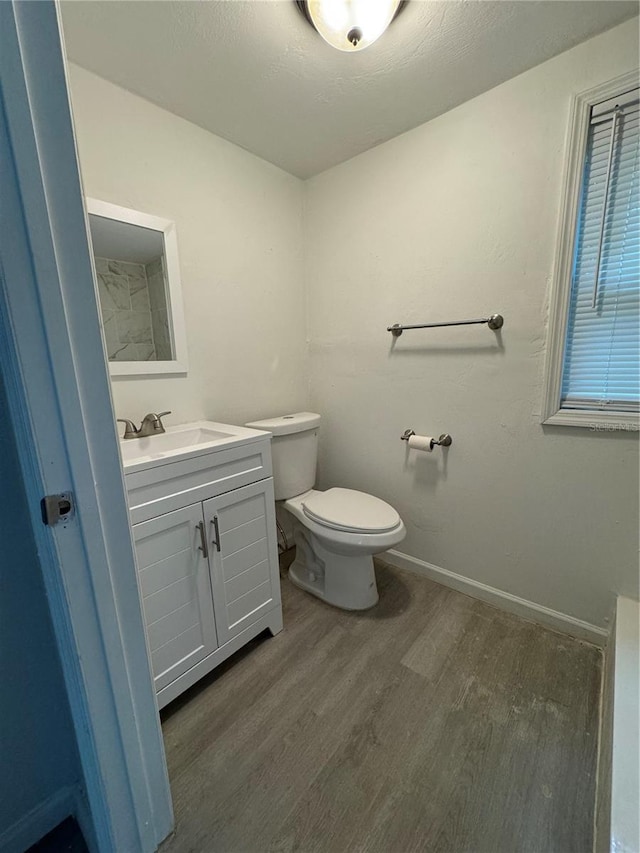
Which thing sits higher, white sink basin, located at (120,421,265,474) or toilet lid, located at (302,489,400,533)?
white sink basin, located at (120,421,265,474)

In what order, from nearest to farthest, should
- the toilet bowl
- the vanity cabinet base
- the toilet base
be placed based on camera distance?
1. the vanity cabinet base
2. the toilet bowl
3. the toilet base

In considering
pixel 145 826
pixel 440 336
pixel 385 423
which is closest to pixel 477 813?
pixel 145 826

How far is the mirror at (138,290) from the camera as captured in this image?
1329mm

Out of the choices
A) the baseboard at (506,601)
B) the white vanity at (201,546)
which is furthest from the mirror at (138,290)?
the baseboard at (506,601)

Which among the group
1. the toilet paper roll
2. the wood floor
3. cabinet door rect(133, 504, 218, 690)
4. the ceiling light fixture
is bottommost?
the wood floor

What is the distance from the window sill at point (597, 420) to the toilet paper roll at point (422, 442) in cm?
46

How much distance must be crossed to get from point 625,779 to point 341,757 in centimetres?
70

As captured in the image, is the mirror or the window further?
the mirror

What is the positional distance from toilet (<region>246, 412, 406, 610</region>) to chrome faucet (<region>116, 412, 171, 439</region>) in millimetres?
431

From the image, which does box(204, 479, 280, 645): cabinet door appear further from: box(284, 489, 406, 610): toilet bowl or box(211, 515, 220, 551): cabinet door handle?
box(284, 489, 406, 610): toilet bowl

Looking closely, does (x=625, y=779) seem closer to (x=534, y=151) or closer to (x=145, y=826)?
(x=145, y=826)

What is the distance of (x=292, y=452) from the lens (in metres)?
1.77

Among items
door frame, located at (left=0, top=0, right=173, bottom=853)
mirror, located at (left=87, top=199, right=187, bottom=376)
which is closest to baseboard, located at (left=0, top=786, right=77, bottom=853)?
door frame, located at (left=0, top=0, right=173, bottom=853)

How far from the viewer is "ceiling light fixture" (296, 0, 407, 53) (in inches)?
39.4
